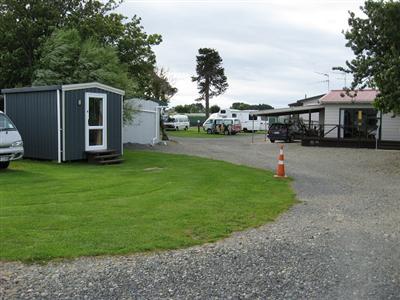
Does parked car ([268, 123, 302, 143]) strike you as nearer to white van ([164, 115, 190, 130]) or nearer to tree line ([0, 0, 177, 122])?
tree line ([0, 0, 177, 122])

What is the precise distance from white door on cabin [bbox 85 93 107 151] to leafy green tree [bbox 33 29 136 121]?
305 cm

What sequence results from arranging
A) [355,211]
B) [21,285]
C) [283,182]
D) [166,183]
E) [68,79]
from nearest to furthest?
1. [21,285]
2. [355,211]
3. [166,183]
4. [283,182]
5. [68,79]

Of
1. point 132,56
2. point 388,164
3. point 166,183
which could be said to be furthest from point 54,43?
point 388,164

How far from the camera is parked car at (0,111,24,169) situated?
13453 mm

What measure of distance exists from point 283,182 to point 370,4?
8.56m

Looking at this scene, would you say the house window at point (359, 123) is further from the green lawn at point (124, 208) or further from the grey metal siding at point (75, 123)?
the green lawn at point (124, 208)

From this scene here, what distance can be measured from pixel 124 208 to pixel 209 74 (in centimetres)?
6543

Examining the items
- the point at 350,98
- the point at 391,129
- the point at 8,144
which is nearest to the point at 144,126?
the point at 350,98

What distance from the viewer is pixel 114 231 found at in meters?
6.73

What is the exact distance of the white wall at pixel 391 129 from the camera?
31672 mm

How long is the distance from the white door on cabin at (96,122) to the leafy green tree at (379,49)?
912cm

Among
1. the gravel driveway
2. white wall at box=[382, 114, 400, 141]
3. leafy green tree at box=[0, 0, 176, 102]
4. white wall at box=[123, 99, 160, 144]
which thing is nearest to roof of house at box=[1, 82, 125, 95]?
leafy green tree at box=[0, 0, 176, 102]

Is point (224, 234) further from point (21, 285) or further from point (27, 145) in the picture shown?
point (27, 145)

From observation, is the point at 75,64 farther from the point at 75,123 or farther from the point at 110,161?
the point at 110,161
